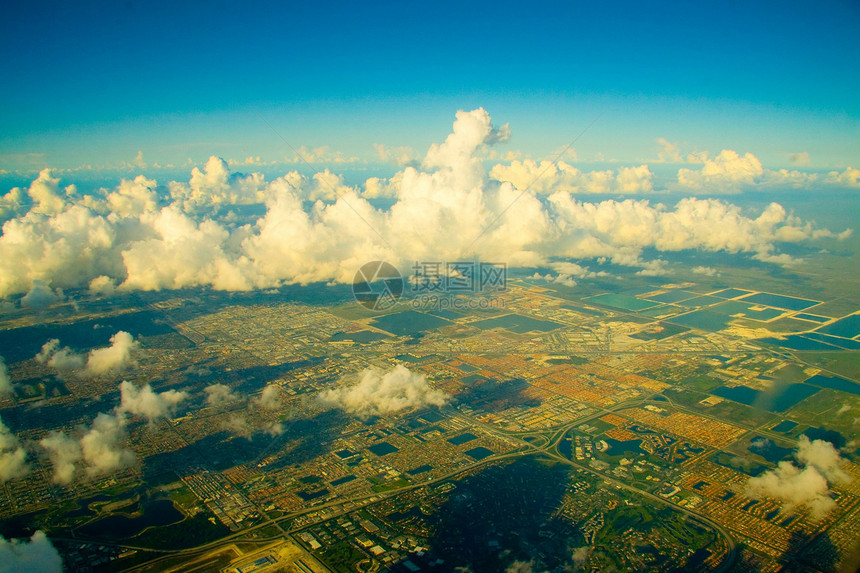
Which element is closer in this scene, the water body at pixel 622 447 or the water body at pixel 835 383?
the water body at pixel 622 447

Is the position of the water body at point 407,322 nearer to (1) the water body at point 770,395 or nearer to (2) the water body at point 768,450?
(1) the water body at point 770,395

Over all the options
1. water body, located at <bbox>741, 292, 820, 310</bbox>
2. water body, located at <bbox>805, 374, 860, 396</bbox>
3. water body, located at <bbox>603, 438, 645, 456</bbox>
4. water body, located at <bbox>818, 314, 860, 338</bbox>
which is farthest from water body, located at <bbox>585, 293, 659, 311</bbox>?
water body, located at <bbox>603, 438, 645, 456</bbox>

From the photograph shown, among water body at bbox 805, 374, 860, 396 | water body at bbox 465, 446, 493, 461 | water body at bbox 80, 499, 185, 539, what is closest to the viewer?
water body at bbox 80, 499, 185, 539

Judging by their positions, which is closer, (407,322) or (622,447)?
(622,447)

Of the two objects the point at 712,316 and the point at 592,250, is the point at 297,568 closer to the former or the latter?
the point at 712,316

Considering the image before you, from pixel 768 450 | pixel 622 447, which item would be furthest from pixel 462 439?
pixel 768 450

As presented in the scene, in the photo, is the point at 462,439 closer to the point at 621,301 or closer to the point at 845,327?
the point at 621,301

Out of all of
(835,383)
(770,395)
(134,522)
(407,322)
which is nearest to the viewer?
(134,522)

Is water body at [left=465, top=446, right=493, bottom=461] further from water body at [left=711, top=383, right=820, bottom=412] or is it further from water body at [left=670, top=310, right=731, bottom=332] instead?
water body at [left=670, top=310, right=731, bottom=332]

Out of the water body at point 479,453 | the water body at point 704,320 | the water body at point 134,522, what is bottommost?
the water body at point 134,522

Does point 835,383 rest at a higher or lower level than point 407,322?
lower

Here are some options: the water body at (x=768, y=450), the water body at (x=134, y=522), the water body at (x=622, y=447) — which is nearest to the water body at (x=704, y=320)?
the water body at (x=768, y=450)
